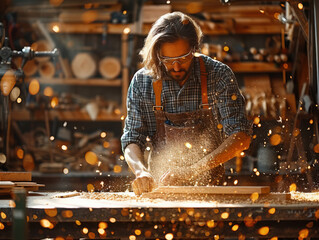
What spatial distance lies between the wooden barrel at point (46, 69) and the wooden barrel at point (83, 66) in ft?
0.74

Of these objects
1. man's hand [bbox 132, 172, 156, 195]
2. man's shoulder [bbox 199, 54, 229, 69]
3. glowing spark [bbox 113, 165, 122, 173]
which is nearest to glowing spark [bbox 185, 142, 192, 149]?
man's shoulder [bbox 199, 54, 229, 69]

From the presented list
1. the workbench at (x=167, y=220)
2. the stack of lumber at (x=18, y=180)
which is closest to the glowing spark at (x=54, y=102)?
the stack of lumber at (x=18, y=180)

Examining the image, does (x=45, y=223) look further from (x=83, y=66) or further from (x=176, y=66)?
(x=83, y=66)

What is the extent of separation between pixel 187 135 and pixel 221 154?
0.35 m

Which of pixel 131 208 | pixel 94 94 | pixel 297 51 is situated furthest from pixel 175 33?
pixel 94 94

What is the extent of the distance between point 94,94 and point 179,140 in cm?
288

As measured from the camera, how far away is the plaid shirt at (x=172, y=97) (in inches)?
127

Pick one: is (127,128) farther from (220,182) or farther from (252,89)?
(252,89)

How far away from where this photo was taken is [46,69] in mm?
5691

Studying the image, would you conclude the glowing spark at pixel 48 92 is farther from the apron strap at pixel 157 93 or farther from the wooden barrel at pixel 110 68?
the apron strap at pixel 157 93

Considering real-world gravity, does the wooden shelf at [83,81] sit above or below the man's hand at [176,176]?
above

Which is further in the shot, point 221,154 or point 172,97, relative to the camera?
point 172,97

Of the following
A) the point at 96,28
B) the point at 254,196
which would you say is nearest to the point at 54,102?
the point at 96,28

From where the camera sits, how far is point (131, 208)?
2.11m
